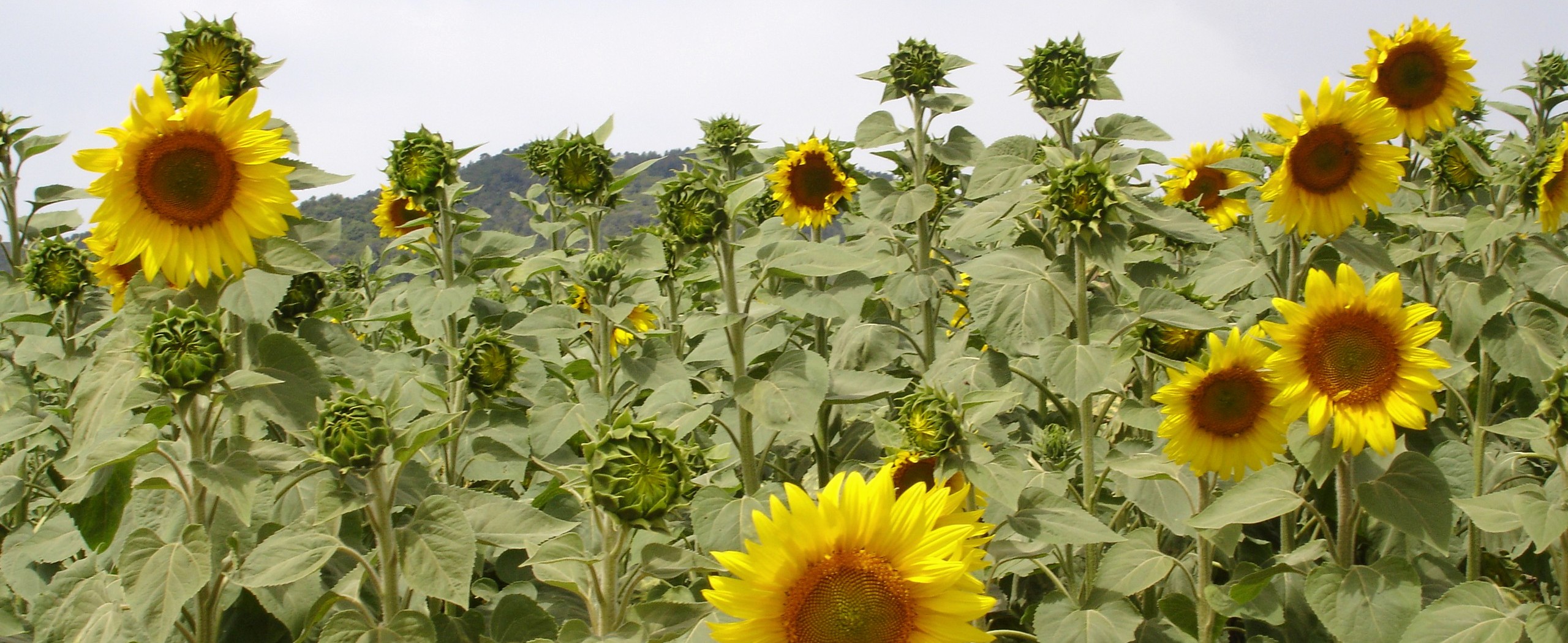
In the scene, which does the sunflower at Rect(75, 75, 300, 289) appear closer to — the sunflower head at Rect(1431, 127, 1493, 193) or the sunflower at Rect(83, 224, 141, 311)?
the sunflower at Rect(83, 224, 141, 311)

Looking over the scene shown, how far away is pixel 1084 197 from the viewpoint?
241 cm

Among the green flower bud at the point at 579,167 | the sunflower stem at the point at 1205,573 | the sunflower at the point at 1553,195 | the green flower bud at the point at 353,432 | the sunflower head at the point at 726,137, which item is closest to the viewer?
the green flower bud at the point at 353,432

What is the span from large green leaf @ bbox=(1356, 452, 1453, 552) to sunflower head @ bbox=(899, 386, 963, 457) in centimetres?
103

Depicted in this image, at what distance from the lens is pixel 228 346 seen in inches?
79.0

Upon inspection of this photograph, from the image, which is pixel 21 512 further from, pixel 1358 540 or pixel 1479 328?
pixel 1479 328

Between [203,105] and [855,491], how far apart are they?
1.63 metres

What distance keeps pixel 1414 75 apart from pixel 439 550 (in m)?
4.03

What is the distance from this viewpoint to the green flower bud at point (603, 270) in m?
3.10

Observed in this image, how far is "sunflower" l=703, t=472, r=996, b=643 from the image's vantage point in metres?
1.68

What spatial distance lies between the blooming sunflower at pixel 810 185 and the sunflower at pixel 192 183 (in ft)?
7.03

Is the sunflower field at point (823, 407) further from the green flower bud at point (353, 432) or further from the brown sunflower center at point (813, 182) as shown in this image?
the brown sunflower center at point (813, 182)

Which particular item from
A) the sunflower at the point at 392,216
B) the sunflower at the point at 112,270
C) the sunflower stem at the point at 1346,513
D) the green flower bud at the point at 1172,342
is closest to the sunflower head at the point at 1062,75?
the green flower bud at the point at 1172,342

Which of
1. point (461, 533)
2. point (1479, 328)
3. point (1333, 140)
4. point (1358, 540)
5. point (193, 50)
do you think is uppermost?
point (193, 50)

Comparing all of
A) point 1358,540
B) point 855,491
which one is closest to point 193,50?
point 855,491
